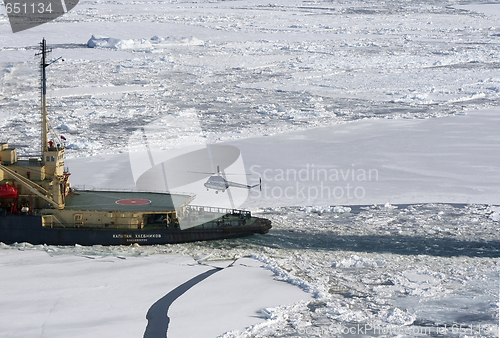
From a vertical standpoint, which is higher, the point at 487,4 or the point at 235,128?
the point at 487,4

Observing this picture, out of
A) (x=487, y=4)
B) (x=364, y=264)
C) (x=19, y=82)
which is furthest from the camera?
(x=487, y=4)

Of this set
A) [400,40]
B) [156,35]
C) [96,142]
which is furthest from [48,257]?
[400,40]

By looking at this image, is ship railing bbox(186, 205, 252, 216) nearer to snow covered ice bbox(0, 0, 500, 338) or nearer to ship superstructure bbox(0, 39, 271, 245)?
ship superstructure bbox(0, 39, 271, 245)

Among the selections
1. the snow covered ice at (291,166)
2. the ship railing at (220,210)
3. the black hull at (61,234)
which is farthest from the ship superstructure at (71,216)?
the snow covered ice at (291,166)

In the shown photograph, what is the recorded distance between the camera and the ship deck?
28.3m

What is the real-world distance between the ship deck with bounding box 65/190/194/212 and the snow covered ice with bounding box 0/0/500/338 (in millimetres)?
2258

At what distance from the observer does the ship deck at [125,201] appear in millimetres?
28281

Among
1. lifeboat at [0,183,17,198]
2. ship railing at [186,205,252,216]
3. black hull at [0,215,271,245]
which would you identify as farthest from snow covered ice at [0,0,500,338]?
lifeboat at [0,183,17,198]

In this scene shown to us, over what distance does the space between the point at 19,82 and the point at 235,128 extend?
25481 mm

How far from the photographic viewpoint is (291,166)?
3819 centimetres

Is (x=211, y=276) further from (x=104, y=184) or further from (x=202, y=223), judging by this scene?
Answer: (x=104, y=184)

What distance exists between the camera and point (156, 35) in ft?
274

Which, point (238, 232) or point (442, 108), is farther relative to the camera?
point (442, 108)

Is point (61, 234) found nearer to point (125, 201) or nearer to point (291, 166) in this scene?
point (125, 201)
